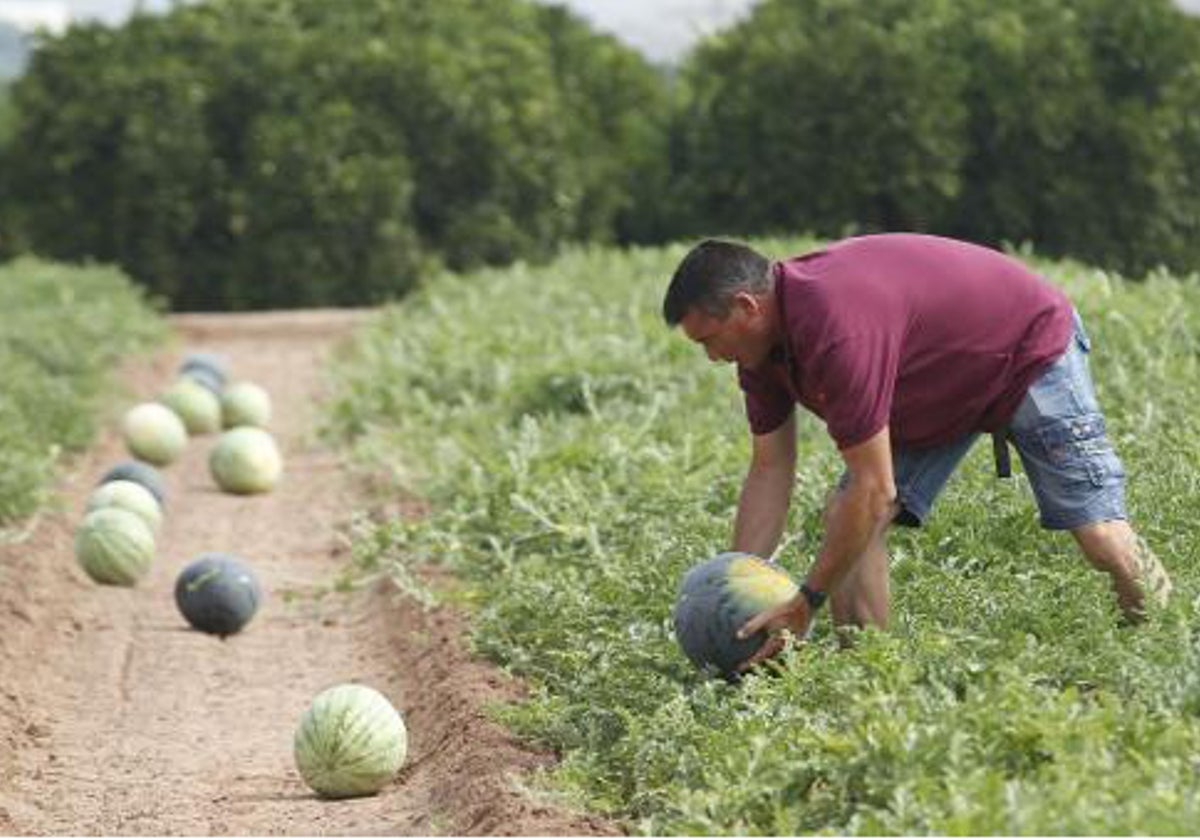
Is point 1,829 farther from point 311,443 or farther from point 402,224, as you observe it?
point 402,224

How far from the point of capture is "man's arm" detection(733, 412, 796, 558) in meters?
7.68

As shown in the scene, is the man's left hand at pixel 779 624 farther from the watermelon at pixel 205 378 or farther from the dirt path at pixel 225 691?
the watermelon at pixel 205 378

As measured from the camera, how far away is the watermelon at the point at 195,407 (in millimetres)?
15234

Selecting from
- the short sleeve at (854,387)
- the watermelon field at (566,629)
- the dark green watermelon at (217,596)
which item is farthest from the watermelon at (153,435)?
the short sleeve at (854,387)

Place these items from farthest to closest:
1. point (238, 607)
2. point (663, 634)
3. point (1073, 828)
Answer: point (238, 607), point (663, 634), point (1073, 828)

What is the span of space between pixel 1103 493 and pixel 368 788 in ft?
8.10

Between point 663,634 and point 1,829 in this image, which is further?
point 663,634

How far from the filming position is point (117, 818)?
7.82 m

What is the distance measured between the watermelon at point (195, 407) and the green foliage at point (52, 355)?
0.51m

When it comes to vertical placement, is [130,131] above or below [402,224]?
above

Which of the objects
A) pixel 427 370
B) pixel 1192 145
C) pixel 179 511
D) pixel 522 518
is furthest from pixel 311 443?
pixel 1192 145

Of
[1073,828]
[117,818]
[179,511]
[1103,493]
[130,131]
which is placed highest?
[130,131]

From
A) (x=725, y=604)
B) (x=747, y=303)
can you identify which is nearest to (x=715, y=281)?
(x=747, y=303)

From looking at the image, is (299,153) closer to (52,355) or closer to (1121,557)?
(52,355)
